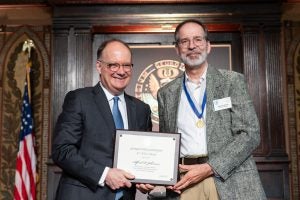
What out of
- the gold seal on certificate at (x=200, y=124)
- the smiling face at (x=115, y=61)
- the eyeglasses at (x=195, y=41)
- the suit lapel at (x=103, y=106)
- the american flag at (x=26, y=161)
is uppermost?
the eyeglasses at (x=195, y=41)

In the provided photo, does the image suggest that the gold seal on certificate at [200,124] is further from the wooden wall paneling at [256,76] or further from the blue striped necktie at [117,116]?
the wooden wall paneling at [256,76]

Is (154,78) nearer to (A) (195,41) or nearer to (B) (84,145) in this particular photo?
(A) (195,41)

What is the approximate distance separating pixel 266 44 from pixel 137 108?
97.9 inches

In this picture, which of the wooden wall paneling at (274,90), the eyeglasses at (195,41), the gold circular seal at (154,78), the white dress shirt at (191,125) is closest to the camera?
the white dress shirt at (191,125)

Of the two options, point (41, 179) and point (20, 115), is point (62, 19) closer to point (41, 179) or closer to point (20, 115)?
point (20, 115)

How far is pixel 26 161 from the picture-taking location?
450cm

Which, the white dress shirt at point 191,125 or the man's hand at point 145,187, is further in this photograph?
the white dress shirt at point 191,125

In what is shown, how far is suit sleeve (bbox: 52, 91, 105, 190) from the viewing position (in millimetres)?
2119

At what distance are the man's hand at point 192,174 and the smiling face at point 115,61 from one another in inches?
22.5

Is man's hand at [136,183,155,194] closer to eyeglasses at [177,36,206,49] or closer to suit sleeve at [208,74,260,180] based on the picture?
suit sleeve at [208,74,260,180]

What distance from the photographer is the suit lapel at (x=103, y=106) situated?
2277 millimetres

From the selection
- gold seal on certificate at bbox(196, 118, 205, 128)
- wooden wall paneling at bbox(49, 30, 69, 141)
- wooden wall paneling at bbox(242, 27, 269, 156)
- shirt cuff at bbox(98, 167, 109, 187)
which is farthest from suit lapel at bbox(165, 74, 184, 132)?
wooden wall paneling at bbox(49, 30, 69, 141)

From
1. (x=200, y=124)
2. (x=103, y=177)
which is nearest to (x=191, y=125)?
(x=200, y=124)

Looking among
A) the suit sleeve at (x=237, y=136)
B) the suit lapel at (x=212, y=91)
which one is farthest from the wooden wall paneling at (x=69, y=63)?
the suit sleeve at (x=237, y=136)
